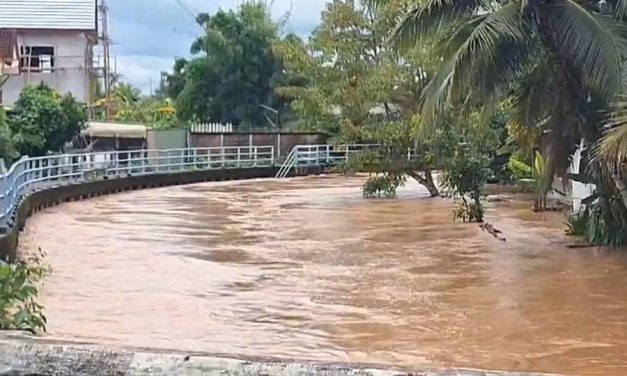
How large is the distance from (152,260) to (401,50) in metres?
5.33

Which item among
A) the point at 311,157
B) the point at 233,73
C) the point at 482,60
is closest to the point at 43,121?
the point at 311,157

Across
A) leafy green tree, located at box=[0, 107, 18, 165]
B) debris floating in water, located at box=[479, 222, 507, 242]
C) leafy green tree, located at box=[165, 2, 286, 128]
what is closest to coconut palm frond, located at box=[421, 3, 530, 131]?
debris floating in water, located at box=[479, 222, 507, 242]

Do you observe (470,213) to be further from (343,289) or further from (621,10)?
(343,289)

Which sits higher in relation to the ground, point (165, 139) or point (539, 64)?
point (539, 64)

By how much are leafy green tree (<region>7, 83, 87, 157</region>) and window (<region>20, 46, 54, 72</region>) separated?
31.2 ft

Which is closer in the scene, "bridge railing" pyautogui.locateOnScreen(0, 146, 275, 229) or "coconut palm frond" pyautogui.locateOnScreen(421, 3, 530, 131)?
"coconut palm frond" pyautogui.locateOnScreen(421, 3, 530, 131)

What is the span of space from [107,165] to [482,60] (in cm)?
2095

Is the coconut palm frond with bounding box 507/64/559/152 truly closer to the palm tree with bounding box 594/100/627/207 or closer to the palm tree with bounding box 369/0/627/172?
the palm tree with bounding box 369/0/627/172

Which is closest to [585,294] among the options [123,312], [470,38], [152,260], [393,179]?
[470,38]

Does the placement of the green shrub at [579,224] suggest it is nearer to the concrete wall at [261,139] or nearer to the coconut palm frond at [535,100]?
the coconut palm frond at [535,100]

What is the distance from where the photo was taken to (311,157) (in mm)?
42031

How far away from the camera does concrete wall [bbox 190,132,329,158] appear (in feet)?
138

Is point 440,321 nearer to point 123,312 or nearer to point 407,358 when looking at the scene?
point 407,358


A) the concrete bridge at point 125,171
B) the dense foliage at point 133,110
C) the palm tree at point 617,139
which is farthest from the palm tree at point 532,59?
the dense foliage at point 133,110
